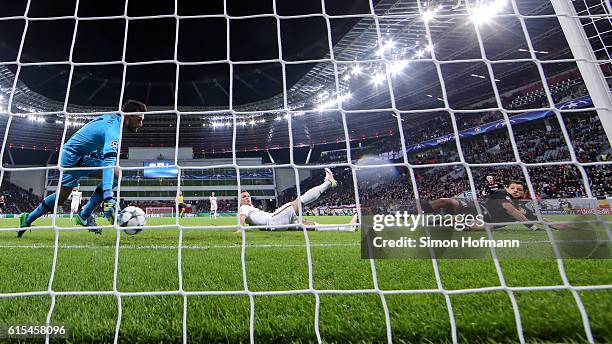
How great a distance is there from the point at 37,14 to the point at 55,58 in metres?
4.47

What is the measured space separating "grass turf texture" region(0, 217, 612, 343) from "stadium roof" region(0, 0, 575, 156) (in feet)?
26.6

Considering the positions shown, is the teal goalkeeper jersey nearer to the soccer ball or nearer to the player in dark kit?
the soccer ball

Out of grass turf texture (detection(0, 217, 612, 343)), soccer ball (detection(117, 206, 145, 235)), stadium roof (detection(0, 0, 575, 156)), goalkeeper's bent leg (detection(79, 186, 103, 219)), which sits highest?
stadium roof (detection(0, 0, 575, 156))

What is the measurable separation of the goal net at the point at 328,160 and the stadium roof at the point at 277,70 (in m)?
0.14

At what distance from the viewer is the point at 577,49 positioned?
79.0 inches

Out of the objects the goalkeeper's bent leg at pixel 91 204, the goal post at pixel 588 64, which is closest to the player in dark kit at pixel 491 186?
the goal post at pixel 588 64

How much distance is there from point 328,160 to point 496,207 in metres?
23.8

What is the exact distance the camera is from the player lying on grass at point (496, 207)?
3.20 meters

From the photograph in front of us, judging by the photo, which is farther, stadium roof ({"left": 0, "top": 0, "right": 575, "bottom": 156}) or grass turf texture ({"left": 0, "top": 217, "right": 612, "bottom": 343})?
stadium roof ({"left": 0, "top": 0, "right": 575, "bottom": 156})

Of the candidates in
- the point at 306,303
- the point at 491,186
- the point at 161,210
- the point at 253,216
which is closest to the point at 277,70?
the point at 161,210

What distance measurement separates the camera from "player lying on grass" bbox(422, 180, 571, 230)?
3201mm

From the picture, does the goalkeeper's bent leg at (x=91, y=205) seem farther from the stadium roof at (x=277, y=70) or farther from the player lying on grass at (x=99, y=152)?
the stadium roof at (x=277, y=70)

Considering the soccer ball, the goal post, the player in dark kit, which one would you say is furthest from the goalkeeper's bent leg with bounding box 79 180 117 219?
the player in dark kit

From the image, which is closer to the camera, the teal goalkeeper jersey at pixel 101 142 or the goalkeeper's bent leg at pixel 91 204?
the teal goalkeeper jersey at pixel 101 142
